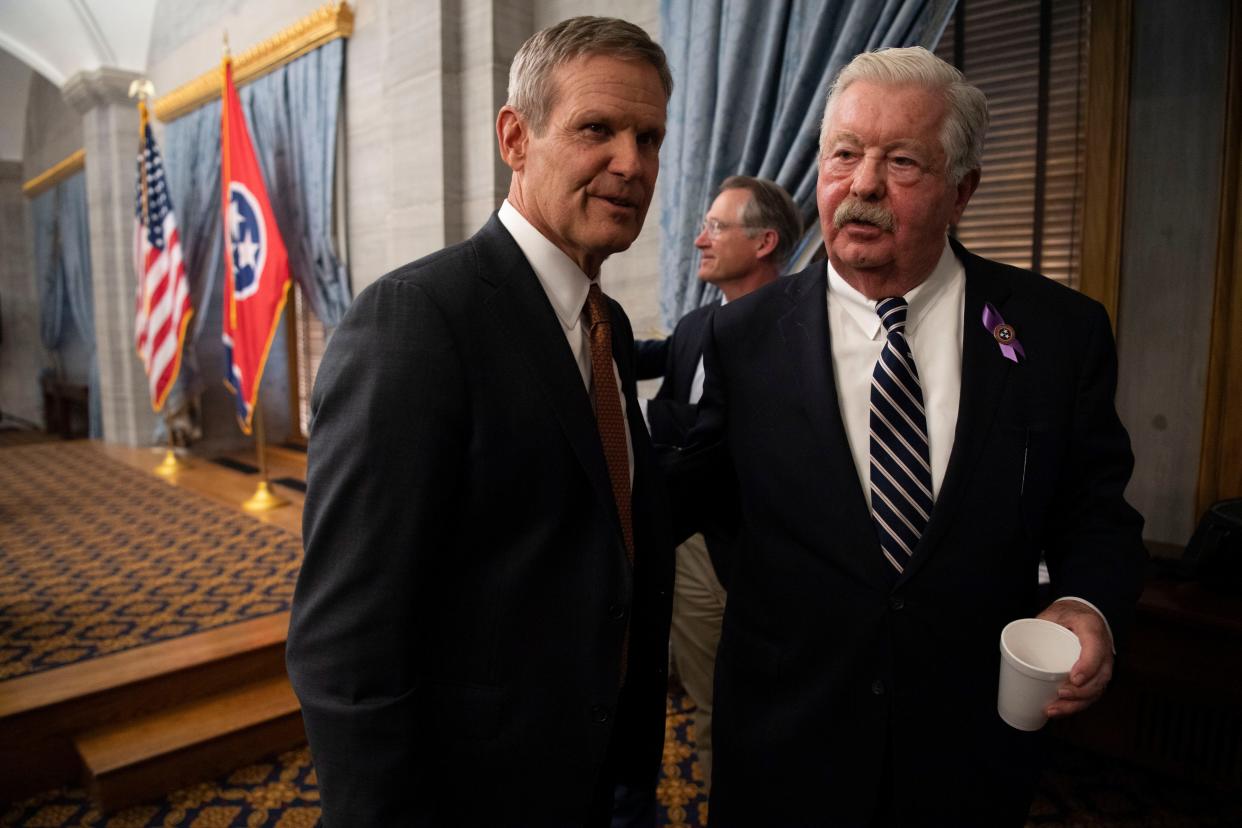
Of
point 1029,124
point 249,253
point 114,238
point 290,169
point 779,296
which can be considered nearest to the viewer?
point 779,296

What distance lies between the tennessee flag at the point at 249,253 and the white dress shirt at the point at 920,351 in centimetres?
460

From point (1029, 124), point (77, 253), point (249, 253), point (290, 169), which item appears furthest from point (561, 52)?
point (77, 253)

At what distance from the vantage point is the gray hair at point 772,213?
2488 millimetres

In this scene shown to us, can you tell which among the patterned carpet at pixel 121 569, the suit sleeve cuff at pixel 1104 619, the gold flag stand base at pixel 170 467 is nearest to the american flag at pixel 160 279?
the gold flag stand base at pixel 170 467

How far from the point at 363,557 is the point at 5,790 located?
97.9 inches

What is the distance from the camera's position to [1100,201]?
257 centimetres

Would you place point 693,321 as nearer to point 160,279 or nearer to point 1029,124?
point 1029,124

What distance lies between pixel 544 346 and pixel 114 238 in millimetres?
8621

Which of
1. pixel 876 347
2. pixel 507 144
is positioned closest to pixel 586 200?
pixel 507 144

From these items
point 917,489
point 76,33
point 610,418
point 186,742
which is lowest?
point 186,742

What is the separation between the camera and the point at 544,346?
1.02 m

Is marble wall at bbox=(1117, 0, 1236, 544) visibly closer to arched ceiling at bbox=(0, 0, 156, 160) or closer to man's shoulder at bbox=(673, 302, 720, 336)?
man's shoulder at bbox=(673, 302, 720, 336)

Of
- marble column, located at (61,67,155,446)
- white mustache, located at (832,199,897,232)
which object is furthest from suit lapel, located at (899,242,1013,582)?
marble column, located at (61,67,155,446)

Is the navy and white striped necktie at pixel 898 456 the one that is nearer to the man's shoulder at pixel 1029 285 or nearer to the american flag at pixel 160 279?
the man's shoulder at pixel 1029 285
